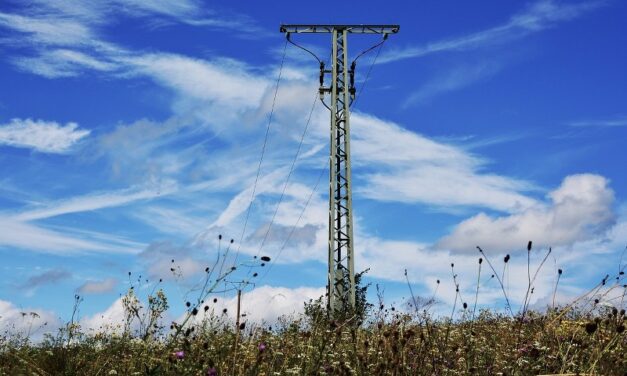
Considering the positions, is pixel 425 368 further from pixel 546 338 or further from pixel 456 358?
pixel 546 338

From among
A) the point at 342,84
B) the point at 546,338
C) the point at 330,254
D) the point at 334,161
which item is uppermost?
the point at 342,84

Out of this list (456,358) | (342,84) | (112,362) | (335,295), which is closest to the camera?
(112,362)

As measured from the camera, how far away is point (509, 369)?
664 cm

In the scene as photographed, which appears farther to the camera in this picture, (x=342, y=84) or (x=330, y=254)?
(x=342, y=84)

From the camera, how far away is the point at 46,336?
10.6 meters

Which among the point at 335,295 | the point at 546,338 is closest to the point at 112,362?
the point at 546,338

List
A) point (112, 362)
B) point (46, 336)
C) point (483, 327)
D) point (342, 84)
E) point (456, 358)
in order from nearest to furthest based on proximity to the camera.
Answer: point (112, 362), point (456, 358), point (46, 336), point (483, 327), point (342, 84)

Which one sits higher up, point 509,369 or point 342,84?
point 342,84

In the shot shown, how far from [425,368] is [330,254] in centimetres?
1051

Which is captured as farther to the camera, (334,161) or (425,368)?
(334,161)

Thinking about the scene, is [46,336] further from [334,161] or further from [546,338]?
[334,161]

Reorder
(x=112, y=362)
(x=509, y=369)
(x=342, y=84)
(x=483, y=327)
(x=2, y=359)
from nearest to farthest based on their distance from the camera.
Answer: (x=509, y=369) → (x=112, y=362) → (x=2, y=359) → (x=483, y=327) → (x=342, y=84)

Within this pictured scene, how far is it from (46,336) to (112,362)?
4052 mm

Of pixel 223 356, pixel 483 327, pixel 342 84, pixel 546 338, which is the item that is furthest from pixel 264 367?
Result: pixel 342 84
